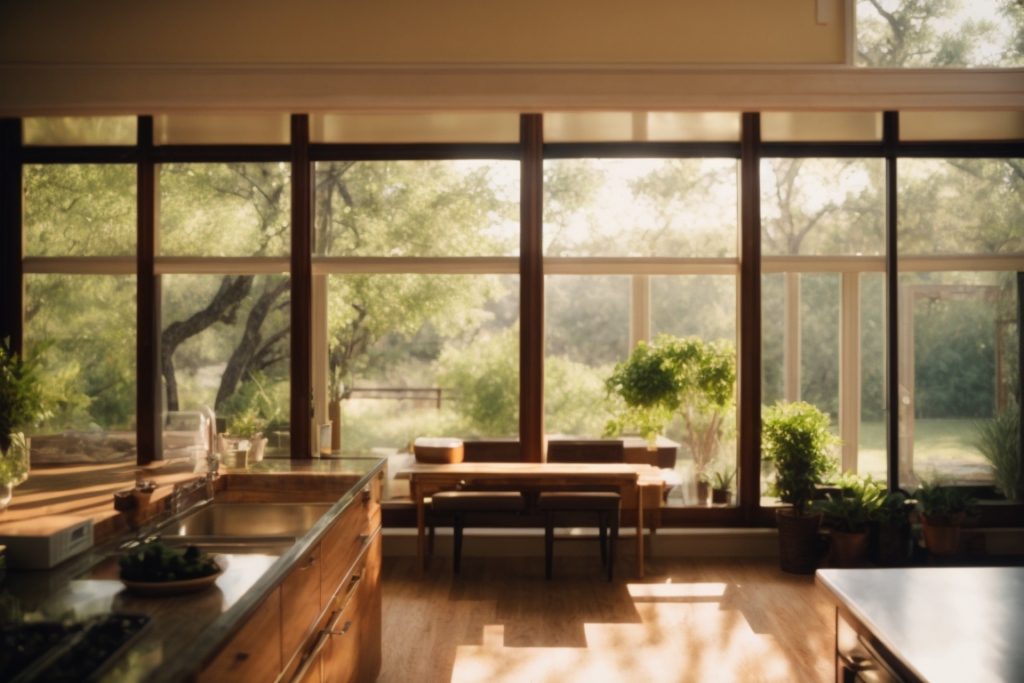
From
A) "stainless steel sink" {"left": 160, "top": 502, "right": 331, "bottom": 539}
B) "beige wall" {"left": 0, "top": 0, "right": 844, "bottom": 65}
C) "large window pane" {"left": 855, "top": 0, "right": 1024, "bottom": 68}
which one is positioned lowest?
"stainless steel sink" {"left": 160, "top": 502, "right": 331, "bottom": 539}

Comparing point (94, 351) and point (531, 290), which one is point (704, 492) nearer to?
point (531, 290)

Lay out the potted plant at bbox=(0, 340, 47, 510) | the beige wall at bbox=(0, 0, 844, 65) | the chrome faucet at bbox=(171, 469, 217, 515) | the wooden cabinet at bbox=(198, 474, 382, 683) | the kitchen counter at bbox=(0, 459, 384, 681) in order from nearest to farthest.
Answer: the kitchen counter at bbox=(0, 459, 384, 681) < the wooden cabinet at bbox=(198, 474, 382, 683) < the chrome faucet at bbox=(171, 469, 217, 515) < the potted plant at bbox=(0, 340, 47, 510) < the beige wall at bbox=(0, 0, 844, 65)

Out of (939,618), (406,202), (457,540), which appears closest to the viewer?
(939,618)

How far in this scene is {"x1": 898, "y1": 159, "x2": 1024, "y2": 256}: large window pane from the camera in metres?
6.43

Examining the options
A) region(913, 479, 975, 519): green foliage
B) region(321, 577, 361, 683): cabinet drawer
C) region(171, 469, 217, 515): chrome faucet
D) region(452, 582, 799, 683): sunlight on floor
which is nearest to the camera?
region(321, 577, 361, 683): cabinet drawer

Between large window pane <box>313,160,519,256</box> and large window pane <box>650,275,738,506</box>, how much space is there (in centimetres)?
123

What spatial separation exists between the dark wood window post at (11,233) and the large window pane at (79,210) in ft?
0.23

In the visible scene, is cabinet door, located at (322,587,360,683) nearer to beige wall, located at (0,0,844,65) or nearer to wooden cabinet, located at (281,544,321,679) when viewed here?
wooden cabinet, located at (281,544,321,679)

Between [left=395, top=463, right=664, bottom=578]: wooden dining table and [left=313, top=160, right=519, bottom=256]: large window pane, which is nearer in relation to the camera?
[left=395, top=463, right=664, bottom=578]: wooden dining table

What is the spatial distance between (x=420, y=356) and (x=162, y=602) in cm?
456

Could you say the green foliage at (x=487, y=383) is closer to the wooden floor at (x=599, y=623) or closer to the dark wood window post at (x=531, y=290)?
the dark wood window post at (x=531, y=290)

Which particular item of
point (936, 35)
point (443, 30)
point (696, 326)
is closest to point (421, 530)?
point (696, 326)

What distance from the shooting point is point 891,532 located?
235 inches

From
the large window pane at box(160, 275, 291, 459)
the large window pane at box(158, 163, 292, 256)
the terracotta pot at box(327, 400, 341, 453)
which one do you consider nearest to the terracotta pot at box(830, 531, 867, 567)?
the terracotta pot at box(327, 400, 341, 453)
